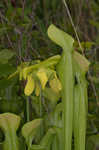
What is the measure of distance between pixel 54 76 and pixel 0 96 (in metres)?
0.26

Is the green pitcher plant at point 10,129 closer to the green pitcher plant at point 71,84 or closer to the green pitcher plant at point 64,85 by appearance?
the green pitcher plant at point 64,85

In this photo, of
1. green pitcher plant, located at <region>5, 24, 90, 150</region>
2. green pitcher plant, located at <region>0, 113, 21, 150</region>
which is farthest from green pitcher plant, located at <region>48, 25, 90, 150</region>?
green pitcher plant, located at <region>0, 113, 21, 150</region>

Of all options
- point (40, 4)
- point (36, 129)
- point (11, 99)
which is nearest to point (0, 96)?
point (11, 99)

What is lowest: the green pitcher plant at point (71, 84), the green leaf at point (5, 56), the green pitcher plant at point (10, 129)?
the green pitcher plant at point (10, 129)

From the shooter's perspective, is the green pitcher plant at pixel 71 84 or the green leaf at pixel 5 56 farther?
the green leaf at pixel 5 56

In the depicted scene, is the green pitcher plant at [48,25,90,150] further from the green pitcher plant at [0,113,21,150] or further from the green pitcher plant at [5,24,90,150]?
the green pitcher plant at [0,113,21,150]

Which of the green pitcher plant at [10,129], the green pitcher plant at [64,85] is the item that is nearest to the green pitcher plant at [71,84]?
the green pitcher plant at [64,85]

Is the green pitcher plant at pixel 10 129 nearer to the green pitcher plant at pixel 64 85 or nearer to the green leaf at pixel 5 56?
the green pitcher plant at pixel 64 85

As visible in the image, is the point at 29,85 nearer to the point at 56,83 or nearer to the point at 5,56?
the point at 56,83

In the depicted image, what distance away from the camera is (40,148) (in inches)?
19.6

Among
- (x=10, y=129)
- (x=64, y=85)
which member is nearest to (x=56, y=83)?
(x=64, y=85)

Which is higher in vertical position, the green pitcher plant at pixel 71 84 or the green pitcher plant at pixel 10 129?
the green pitcher plant at pixel 71 84

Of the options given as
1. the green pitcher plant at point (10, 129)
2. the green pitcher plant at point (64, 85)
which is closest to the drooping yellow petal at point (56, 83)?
the green pitcher plant at point (64, 85)

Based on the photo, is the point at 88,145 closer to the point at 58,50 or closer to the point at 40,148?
the point at 40,148
